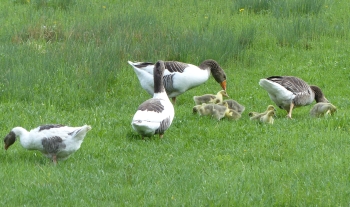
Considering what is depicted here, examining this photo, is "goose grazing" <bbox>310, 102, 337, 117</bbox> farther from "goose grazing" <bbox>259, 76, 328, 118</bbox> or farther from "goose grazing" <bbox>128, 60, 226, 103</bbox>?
"goose grazing" <bbox>128, 60, 226, 103</bbox>

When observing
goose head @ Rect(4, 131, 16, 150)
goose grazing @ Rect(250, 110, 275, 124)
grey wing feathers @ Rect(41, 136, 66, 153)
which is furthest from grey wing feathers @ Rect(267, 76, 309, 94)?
goose head @ Rect(4, 131, 16, 150)

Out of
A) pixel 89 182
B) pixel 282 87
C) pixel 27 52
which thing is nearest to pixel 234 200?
pixel 89 182

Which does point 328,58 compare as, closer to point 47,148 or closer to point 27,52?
point 27,52

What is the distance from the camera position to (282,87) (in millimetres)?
12023

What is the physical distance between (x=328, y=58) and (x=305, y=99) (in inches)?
166

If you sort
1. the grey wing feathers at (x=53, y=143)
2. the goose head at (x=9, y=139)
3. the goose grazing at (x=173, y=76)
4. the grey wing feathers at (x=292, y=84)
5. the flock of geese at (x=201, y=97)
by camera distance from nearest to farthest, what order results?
the grey wing feathers at (x=53, y=143)
the goose head at (x=9, y=139)
the flock of geese at (x=201, y=97)
the grey wing feathers at (x=292, y=84)
the goose grazing at (x=173, y=76)

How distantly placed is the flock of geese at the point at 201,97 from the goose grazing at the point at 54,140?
125cm

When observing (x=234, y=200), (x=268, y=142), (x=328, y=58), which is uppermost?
(x=234, y=200)

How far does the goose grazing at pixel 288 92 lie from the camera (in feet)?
39.3

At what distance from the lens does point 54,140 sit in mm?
8805

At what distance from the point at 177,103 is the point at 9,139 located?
525 centimetres

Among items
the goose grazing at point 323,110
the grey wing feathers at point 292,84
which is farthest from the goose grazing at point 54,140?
the goose grazing at point 323,110

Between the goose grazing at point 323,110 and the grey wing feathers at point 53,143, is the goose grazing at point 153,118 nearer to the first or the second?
the grey wing feathers at point 53,143

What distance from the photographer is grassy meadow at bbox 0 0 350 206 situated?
8016mm
